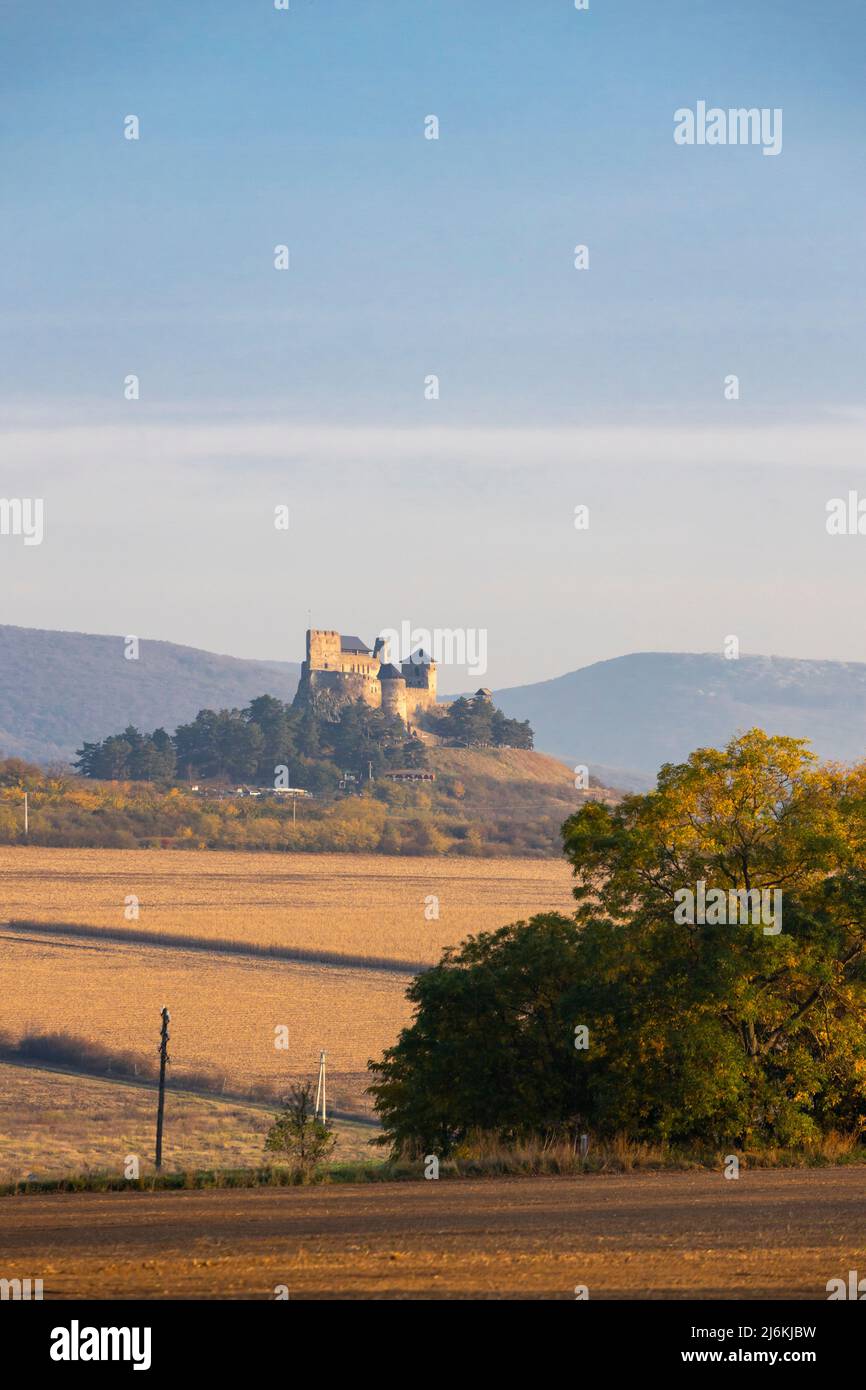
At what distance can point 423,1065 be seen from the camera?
25.9 metres

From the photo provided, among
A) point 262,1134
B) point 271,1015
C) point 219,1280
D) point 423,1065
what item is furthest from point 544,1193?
point 271,1015

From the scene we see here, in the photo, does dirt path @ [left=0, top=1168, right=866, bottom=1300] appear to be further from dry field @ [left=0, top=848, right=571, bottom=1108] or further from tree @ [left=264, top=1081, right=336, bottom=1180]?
dry field @ [left=0, top=848, right=571, bottom=1108]

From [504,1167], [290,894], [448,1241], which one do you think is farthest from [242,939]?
[448,1241]

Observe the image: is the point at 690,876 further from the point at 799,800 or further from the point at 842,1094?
the point at 842,1094

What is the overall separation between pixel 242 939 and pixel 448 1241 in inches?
3093

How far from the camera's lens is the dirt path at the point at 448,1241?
11141mm

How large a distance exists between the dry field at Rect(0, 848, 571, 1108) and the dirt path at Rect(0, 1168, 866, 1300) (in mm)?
28824

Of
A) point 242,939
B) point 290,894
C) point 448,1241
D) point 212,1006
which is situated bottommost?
point 212,1006

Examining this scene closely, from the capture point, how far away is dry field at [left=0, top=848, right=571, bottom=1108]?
55.8m

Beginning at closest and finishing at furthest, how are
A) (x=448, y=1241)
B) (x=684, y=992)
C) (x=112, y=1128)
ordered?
A: (x=448, y=1241) → (x=684, y=992) → (x=112, y=1128)

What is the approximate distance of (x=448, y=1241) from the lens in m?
13.1

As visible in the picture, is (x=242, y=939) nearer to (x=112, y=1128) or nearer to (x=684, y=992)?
(x=112, y=1128)
